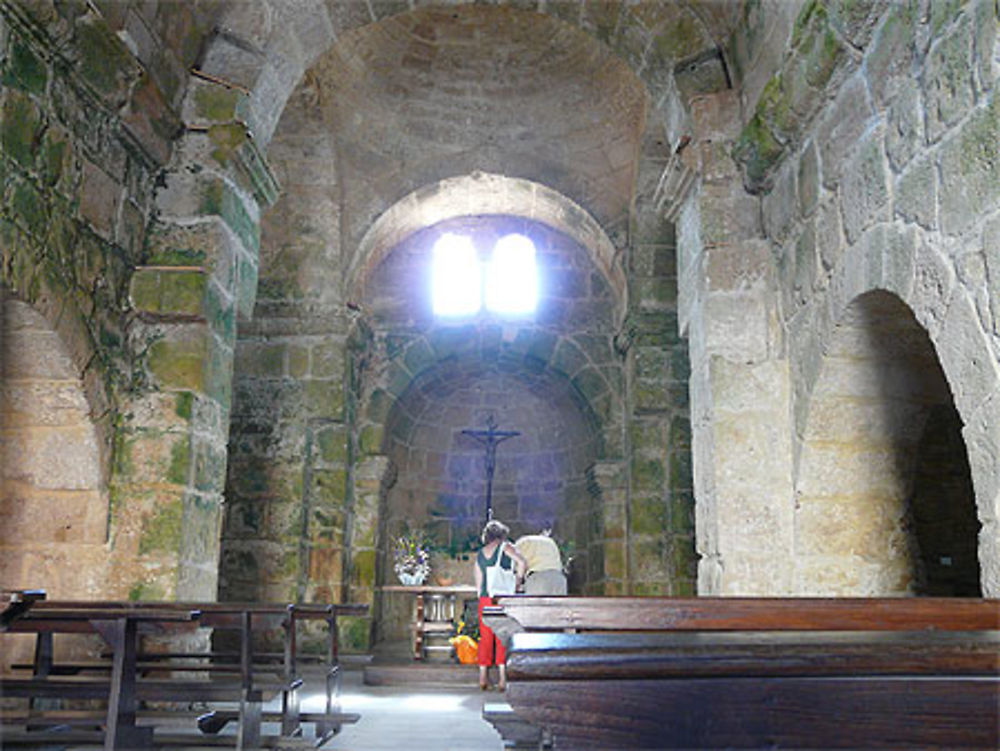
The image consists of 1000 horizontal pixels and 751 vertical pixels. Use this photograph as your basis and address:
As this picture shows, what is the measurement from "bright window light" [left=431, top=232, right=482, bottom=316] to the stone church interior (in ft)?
5.29

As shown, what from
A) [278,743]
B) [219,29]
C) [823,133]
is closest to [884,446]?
[823,133]

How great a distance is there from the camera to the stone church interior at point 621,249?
316 centimetres

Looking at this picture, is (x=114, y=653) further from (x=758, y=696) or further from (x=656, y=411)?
(x=656, y=411)

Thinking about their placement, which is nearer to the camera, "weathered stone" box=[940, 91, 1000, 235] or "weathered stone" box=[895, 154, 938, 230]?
"weathered stone" box=[940, 91, 1000, 235]

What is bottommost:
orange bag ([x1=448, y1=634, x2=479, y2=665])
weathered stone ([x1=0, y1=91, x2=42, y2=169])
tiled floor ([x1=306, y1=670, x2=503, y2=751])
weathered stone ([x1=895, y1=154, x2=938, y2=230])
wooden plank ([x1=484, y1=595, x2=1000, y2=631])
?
tiled floor ([x1=306, y1=670, x2=503, y2=751])

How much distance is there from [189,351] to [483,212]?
6.08m

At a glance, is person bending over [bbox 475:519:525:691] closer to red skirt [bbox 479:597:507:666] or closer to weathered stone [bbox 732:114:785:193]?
A: red skirt [bbox 479:597:507:666]

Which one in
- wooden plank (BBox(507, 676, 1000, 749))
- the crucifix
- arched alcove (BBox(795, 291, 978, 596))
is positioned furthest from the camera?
the crucifix

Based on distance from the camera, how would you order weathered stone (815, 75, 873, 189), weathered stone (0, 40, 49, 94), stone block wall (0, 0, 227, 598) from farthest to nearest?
stone block wall (0, 0, 227, 598), weathered stone (0, 40, 49, 94), weathered stone (815, 75, 873, 189)

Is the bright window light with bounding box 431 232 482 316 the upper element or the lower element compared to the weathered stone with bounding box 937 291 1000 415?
upper

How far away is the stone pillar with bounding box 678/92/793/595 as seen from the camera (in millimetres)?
4125

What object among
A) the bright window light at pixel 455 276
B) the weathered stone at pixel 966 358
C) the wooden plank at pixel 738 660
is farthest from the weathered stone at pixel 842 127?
the bright window light at pixel 455 276

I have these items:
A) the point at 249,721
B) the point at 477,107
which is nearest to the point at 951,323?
the point at 249,721

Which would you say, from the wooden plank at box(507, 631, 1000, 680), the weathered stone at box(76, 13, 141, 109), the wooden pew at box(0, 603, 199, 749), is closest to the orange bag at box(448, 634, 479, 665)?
the wooden pew at box(0, 603, 199, 749)
